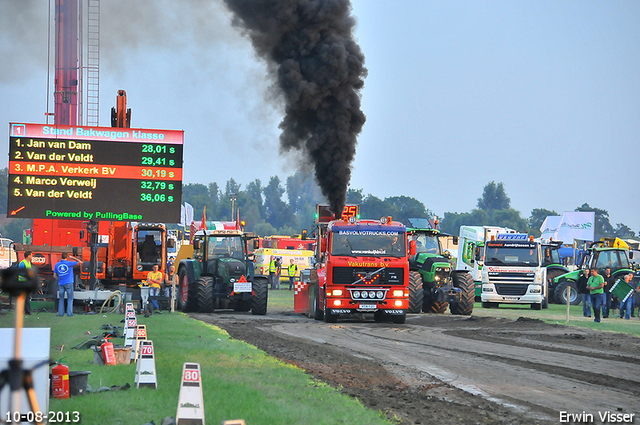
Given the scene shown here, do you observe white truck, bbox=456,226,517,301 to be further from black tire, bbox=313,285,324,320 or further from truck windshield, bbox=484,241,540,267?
black tire, bbox=313,285,324,320

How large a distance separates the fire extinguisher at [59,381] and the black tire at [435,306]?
1898 cm

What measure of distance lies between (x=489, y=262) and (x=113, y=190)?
15.8 m

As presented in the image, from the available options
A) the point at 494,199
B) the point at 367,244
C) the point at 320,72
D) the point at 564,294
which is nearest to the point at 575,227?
the point at 564,294

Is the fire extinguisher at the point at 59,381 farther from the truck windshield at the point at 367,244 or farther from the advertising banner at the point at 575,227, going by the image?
the advertising banner at the point at 575,227

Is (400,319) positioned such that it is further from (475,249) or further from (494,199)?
(494,199)

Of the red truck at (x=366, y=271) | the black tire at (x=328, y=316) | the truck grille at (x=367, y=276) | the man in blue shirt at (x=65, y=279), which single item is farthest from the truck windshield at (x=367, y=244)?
the man in blue shirt at (x=65, y=279)

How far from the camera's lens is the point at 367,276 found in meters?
21.4

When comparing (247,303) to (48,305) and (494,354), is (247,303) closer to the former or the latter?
(48,305)

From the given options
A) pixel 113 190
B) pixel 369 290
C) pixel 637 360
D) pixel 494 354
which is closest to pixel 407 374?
pixel 494 354

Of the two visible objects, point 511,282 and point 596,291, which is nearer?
point 596,291

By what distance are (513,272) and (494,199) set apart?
170 metres

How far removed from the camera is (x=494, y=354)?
14.2 meters

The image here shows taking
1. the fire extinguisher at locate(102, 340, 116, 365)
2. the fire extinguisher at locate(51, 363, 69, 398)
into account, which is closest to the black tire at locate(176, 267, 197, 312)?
the fire extinguisher at locate(102, 340, 116, 365)

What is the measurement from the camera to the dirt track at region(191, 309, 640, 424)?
28.4 feet
